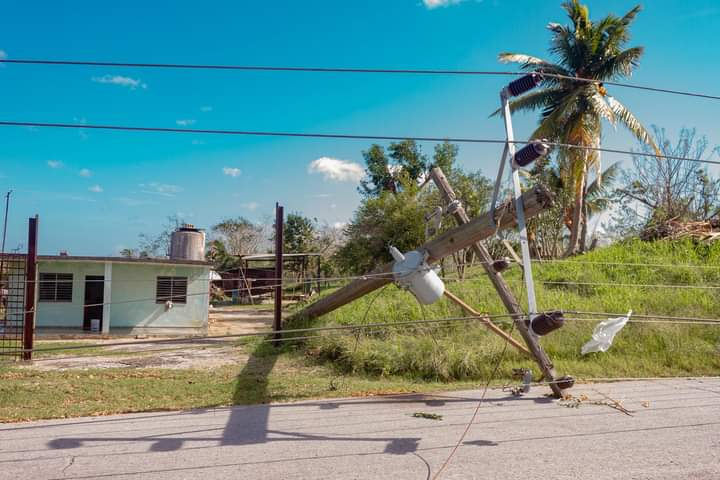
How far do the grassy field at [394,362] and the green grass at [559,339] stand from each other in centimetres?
2

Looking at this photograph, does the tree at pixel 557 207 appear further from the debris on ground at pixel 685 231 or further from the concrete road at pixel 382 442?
the concrete road at pixel 382 442

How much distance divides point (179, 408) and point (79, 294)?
39.2 ft

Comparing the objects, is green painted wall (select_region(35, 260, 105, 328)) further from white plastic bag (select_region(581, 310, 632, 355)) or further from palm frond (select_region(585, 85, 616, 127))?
palm frond (select_region(585, 85, 616, 127))

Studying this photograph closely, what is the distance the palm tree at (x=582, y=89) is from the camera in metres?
19.0

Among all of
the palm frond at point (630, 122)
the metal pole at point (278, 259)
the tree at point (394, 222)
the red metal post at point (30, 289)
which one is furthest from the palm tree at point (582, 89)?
the red metal post at point (30, 289)

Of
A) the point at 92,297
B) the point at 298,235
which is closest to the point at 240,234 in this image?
the point at 298,235

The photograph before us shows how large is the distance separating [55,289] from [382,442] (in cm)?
1523

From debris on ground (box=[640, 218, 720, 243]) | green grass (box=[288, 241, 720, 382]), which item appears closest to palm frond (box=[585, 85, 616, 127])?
debris on ground (box=[640, 218, 720, 243])

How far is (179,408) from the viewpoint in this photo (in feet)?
22.1

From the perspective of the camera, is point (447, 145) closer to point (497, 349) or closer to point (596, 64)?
point (596, 64)

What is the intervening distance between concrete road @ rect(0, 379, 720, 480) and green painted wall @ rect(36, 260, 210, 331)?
10.7 m

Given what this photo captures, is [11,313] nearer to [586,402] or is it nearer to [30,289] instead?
[30,289]

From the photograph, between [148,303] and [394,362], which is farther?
[148,303]

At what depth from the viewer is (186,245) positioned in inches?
775
